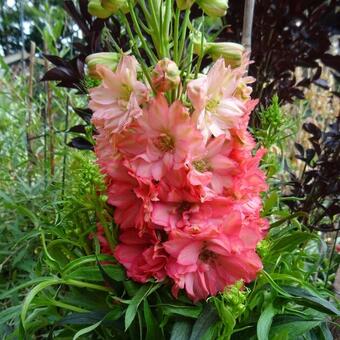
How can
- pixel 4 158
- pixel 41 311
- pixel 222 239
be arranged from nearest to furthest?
pixel 222 239
pixel 41 311
pixel 4 158

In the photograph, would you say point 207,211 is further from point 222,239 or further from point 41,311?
point 41,311

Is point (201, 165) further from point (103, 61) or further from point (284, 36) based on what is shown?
point (284, 36)

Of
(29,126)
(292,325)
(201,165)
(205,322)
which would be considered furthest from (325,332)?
(29,126)

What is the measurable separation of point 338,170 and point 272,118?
0.89ft

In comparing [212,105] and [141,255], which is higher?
[212,105]

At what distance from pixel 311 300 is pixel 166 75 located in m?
0.30

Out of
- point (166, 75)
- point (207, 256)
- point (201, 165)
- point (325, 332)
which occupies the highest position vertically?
point (166, 75)

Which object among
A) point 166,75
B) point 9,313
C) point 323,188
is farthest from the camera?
point 323,188

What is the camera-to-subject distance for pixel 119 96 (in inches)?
20.8

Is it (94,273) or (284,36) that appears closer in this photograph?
(94,273)

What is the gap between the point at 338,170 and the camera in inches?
33.1

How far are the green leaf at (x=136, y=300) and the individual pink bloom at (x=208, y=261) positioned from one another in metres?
0.03

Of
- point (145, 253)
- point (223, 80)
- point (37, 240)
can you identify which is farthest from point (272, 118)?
point (37, 240)

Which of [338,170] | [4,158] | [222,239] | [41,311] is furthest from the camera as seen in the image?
[4,158]
